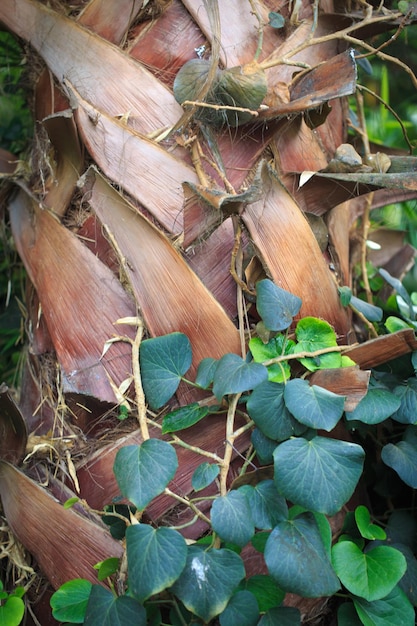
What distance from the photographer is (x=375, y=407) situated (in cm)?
54

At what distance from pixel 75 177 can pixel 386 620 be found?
0.54m

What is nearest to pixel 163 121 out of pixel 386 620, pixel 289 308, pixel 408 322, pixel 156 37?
pixel 156 37

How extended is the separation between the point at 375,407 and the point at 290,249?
17cm

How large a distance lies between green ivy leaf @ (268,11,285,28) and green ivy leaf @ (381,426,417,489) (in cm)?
46

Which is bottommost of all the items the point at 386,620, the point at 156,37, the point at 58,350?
the point at 386,620

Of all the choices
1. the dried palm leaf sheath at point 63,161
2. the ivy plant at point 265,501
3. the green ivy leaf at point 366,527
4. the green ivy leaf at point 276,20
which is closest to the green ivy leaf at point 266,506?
the ivy plant at point 265,501

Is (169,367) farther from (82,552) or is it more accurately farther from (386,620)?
(386,620)

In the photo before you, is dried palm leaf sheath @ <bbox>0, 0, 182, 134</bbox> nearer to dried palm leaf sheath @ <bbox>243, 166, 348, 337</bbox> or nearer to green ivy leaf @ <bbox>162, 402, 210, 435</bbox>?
dried palm leaf sheath @ <bbox>243, 166, 348, 337</bbox>

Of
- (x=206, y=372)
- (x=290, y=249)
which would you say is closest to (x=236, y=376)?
(x=206, y=372)

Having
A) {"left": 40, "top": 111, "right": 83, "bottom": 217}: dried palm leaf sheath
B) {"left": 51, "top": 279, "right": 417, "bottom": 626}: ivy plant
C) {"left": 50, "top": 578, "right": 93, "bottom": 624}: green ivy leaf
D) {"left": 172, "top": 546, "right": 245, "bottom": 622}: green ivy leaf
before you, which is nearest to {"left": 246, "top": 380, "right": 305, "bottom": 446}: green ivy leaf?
{"left": 51, "top": 279, "right": 417, "bottom": 626}: ivy plant

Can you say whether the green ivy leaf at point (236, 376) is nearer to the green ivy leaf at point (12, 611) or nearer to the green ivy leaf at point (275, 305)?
the green ivy leaf at point (275, 305)

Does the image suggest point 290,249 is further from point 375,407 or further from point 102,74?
point 102,74

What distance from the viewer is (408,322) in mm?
672

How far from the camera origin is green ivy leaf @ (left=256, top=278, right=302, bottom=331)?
538mm
